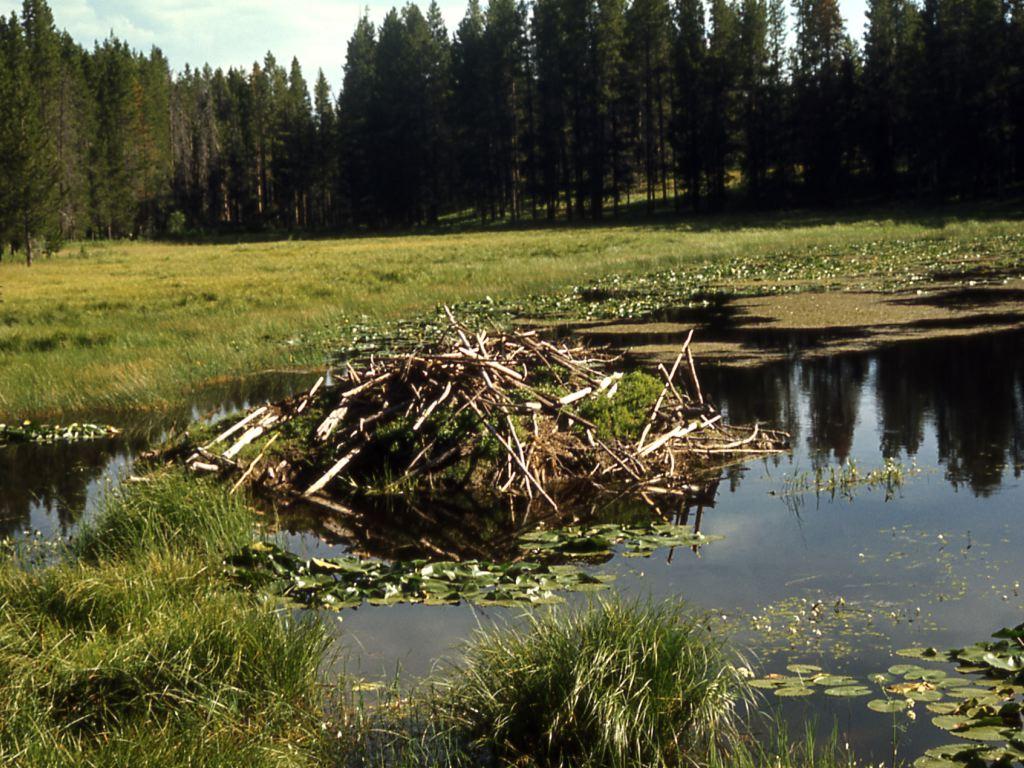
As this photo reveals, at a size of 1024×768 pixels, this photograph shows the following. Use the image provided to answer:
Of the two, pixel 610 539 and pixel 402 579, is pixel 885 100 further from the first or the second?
pixel 402 579

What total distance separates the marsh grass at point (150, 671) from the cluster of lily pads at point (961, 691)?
107 inches

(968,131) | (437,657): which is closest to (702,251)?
(968,131)

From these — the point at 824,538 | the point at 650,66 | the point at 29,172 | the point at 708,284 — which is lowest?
the point at 824,538

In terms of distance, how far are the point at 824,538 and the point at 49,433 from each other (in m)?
10.5

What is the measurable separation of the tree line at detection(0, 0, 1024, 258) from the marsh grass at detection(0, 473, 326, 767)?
170 ft

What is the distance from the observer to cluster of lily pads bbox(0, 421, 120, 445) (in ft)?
48.8

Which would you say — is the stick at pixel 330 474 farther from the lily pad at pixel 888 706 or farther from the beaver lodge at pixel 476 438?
the lily pad at pixel 888 706

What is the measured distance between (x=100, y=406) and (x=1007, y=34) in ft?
185

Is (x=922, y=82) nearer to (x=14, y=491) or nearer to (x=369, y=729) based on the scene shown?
(x=14, y=491)

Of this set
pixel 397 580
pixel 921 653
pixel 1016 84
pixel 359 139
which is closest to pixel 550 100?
pixel 359 139

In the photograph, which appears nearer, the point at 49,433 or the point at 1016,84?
the point at 49,433

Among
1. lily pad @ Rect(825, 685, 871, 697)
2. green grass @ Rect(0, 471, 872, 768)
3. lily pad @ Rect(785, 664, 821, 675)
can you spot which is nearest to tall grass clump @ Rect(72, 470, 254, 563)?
green grass @ Rect(0, 471, 872, 768)

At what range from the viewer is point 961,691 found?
6.12 meters

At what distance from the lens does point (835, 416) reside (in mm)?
14656
